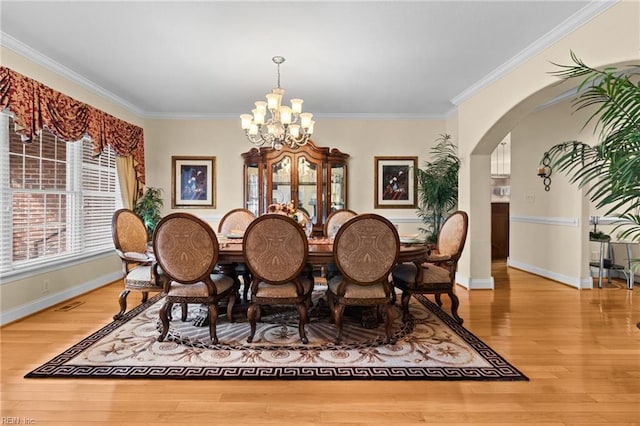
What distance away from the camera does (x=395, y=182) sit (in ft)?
18.7

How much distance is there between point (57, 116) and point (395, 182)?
4.44 metres

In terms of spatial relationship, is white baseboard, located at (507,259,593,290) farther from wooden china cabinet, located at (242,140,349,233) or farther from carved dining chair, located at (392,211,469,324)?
wooden china cabinet, located at (242,140,349,233)

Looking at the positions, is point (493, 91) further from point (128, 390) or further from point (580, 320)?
point (128, 390)

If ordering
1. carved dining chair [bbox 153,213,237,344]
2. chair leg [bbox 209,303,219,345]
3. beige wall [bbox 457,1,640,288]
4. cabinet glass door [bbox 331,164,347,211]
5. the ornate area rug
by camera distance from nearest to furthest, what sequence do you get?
1. the ornate area rug
2. beige wall [bbox 457,1,640,288]
3. carved dining chair [bbox 153,213,237,344]
4. chair leg [bbox 209,303,219,345]
5. cabinet glass door [bbox 331,164,347,211]

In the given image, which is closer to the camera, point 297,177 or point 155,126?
point 297,177

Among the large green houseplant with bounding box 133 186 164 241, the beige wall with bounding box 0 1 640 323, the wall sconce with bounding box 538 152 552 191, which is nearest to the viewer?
the beige wall with bounding box 0 1 640 323

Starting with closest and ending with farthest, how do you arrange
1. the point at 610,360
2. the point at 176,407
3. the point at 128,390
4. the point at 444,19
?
the point at 176,407, the point at 128,390, the point at 610,360, the point at 444,19

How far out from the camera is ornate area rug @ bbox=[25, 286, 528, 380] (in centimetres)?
220

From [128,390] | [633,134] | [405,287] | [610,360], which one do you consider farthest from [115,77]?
[610,360]

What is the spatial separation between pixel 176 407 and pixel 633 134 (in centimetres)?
267

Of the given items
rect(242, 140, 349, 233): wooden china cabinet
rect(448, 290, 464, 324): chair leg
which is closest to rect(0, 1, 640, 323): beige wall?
rect(242, 140, 349, 233): wooden china cabinet

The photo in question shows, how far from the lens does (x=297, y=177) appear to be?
5.21 metres

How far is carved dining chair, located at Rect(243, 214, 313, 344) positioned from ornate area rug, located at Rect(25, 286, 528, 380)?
0.22m

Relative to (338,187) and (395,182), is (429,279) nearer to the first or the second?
(338,187)
